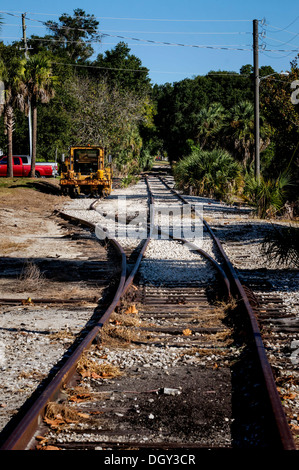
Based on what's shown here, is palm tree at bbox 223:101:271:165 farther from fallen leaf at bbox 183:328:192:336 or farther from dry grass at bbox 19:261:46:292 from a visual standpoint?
fallen leaf at bbox 183:328:192:336

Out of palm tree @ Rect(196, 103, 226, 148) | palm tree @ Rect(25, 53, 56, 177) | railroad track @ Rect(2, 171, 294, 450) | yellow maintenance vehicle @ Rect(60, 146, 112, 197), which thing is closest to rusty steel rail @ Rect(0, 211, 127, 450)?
railroad track @ Rect(2, 171, 294, 450)

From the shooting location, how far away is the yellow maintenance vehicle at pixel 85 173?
91.9 ft

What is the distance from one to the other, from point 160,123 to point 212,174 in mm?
55106

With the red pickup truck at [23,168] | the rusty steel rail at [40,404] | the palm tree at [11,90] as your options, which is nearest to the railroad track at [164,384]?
the rusty steel rail at [40,404]

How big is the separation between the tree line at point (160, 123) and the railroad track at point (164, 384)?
4701mm

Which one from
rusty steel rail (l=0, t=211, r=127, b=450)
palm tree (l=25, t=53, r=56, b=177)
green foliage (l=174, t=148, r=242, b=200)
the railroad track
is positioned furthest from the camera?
palm tree (l=25, t=53, r=56, b=177)

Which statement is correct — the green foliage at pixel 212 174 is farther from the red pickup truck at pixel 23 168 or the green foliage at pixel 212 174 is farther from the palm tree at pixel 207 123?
the palm tree at pixel 207 123

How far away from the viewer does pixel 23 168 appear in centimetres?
4112

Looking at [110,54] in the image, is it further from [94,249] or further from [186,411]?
[186,411]

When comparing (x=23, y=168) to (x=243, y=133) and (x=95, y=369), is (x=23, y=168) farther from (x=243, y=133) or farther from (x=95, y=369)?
(x=95, y=369)

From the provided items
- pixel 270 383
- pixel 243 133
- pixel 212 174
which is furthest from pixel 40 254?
pixel 243 133

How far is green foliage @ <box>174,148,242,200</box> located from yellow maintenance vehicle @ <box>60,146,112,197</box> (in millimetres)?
4773

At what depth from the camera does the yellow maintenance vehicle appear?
28000 mm
